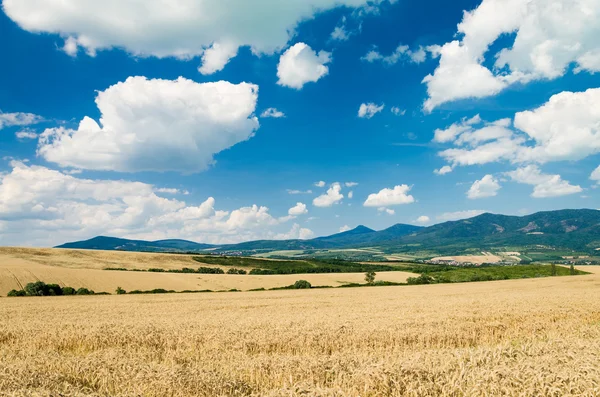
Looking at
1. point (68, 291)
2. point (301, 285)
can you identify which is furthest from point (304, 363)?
point (301, 285)

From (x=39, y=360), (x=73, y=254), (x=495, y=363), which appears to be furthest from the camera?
(x=73, y=254)

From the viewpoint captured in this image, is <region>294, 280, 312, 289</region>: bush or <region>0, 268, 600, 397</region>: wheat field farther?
<region>294, 280, 312, 289</region>: bush

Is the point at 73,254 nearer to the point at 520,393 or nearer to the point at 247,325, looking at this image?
the point at 247,325

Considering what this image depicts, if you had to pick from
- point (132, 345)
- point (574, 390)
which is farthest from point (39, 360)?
point (574, 390)

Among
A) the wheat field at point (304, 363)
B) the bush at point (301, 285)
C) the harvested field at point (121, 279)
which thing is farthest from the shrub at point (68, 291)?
the wheat field at point (304, 363)

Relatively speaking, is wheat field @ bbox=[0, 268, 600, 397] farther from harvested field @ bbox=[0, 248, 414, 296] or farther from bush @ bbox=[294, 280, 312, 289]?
bush @ bbox=[294, 280, 312, 289]

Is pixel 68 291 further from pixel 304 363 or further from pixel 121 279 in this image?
pixel 304 363

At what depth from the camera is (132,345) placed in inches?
595

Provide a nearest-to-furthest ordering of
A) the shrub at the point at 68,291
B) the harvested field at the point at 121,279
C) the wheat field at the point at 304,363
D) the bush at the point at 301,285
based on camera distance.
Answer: the wheat field at the point at 304,363 < the shrub at the point at 68,291 < the harvested field at the point at 121,279 < the bush at the point at 301,285

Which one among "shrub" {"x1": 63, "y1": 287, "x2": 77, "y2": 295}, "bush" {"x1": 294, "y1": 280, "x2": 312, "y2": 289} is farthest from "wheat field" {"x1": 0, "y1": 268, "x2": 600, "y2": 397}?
"bush" {"x1": 294, "y1": 280, "x2": 312, "y2": 289}

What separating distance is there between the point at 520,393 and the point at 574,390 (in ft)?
3.34

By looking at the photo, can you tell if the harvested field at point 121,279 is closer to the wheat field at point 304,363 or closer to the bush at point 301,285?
the bush at point 301,285

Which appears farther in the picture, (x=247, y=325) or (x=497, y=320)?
(x=497, y=320)

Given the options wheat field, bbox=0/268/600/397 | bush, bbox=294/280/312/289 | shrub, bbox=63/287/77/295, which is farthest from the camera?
bush, bbox=294/280/312/289
